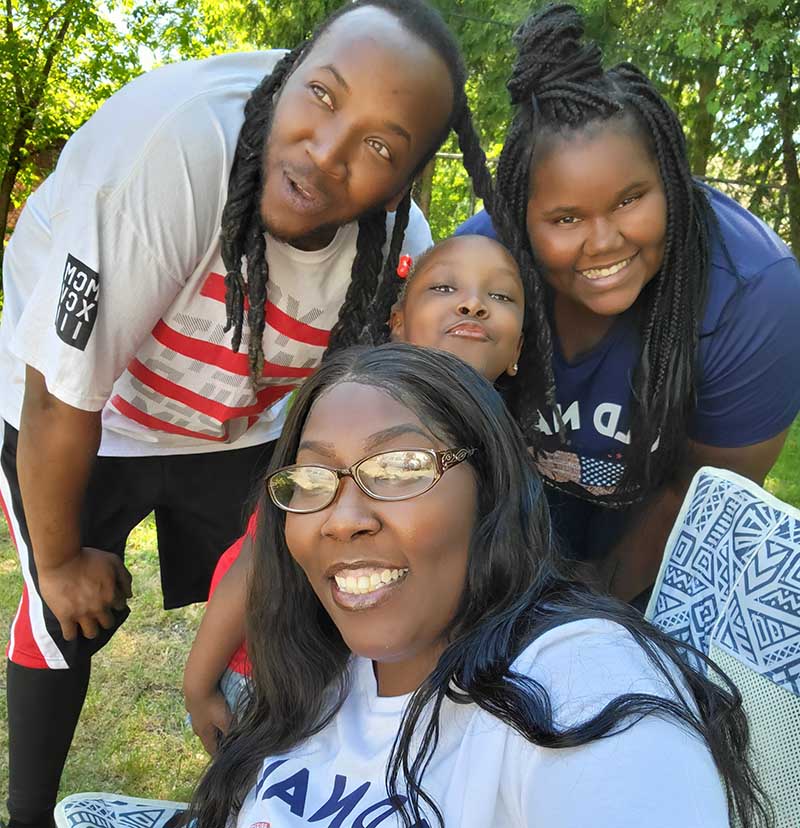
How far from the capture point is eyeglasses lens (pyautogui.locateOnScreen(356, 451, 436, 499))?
1.39m

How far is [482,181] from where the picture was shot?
7.27 ft

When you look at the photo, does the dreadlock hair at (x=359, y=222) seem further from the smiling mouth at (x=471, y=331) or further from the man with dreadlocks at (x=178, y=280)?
the smiling mouth at (x=471, y=331)

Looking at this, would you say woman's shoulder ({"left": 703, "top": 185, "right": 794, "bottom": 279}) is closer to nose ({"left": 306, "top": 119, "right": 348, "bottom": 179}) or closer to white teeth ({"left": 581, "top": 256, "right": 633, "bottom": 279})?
white teeth ({"left": 581, "top": 256, "right": 633, "bottom": 279})

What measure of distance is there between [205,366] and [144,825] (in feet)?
3.47

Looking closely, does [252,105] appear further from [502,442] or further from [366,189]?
[502,442]

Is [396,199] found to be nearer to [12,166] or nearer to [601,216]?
[601,216]

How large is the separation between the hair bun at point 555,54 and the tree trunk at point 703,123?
6.11 meters

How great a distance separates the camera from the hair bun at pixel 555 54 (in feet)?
6.57

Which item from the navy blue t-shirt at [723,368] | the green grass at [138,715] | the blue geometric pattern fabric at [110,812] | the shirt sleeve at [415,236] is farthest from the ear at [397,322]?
the green grass at [138,715]

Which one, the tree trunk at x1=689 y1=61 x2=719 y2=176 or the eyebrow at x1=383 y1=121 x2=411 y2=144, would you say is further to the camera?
the tree trunk at x1=689 y1=61 x2=719 y2=176

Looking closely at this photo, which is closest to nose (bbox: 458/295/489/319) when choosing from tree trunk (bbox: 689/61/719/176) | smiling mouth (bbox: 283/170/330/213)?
smiling mouth (bbox: 283/170/330/213)

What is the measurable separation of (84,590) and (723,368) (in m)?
1.69

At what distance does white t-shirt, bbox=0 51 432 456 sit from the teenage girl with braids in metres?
0.51

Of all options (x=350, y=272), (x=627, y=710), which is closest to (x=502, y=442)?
(x=627, y=710)
